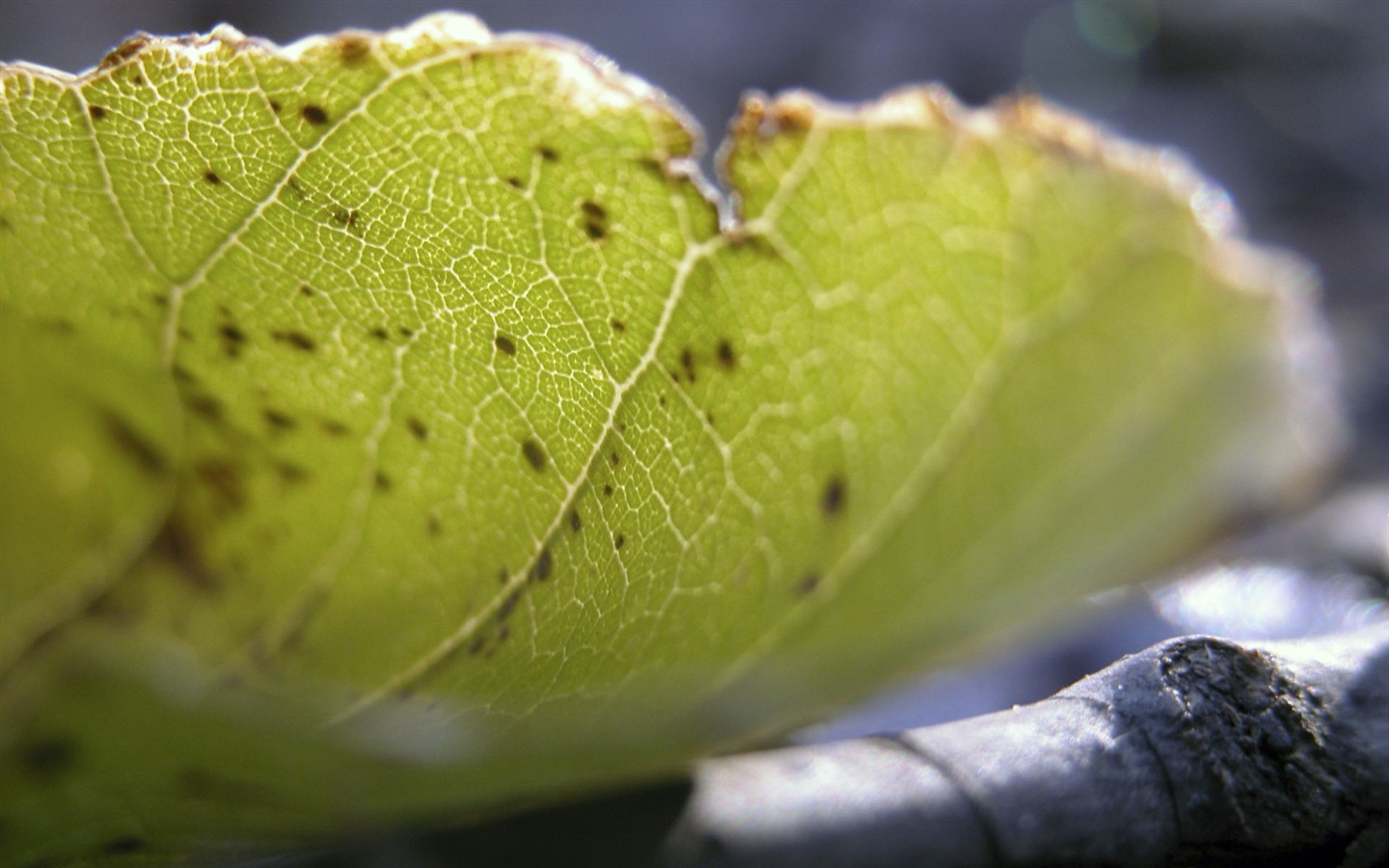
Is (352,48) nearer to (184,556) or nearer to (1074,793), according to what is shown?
(184,556)

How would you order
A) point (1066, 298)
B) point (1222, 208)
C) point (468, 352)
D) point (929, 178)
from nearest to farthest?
point (468, 352), point (929, 178), point (1066, 298), point (1222, 208)

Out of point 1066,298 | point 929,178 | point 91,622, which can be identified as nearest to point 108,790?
point 91,622

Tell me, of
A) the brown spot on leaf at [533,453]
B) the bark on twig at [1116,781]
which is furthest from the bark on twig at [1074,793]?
the brown spot on leaf at [533,453]

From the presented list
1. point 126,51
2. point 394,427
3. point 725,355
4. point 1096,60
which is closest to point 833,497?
point 725,355

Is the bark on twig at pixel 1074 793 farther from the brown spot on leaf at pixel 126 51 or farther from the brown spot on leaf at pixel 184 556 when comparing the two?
the brown spot on leaf at pixel 126 51

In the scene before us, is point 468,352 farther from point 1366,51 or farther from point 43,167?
point 1366,51

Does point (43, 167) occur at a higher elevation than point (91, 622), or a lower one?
higher
